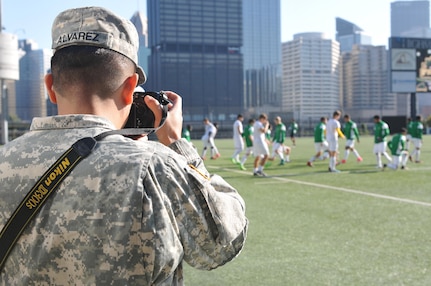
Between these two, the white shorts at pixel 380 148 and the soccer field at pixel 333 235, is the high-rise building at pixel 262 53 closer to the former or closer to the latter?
the white shorts at pixel 380 148

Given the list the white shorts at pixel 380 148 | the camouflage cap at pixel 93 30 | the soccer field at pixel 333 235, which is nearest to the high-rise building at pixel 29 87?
the white shorts at pixel 380 148

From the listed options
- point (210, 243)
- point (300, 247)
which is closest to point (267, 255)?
point (300, 247)

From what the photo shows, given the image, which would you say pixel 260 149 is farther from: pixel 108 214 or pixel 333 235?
pixel 108 214

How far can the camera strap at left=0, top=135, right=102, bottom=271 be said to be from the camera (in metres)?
1.39

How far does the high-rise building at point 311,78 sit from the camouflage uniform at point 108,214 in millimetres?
130304

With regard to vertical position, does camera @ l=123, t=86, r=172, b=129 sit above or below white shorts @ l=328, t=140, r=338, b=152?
above

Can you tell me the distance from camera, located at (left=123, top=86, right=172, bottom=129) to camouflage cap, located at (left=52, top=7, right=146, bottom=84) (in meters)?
0.18

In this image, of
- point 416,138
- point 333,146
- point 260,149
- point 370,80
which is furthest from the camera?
point 370,80

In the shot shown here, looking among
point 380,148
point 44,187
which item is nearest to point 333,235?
point 44,187

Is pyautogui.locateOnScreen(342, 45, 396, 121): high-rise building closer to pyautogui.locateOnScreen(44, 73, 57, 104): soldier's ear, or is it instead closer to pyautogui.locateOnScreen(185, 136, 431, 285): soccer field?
pyautogui.locateOnScreen(185, 136, 431, 285): soccer field

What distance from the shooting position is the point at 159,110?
5.55ft

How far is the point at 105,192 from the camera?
4.48ft

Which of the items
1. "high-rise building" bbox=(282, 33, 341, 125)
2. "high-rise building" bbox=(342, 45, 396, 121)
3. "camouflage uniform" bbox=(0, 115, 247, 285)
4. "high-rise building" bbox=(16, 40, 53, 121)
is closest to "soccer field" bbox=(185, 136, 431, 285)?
"camouflage uniform" bbox=(0, 115, 247, 285)

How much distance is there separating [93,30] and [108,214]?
0.56m
